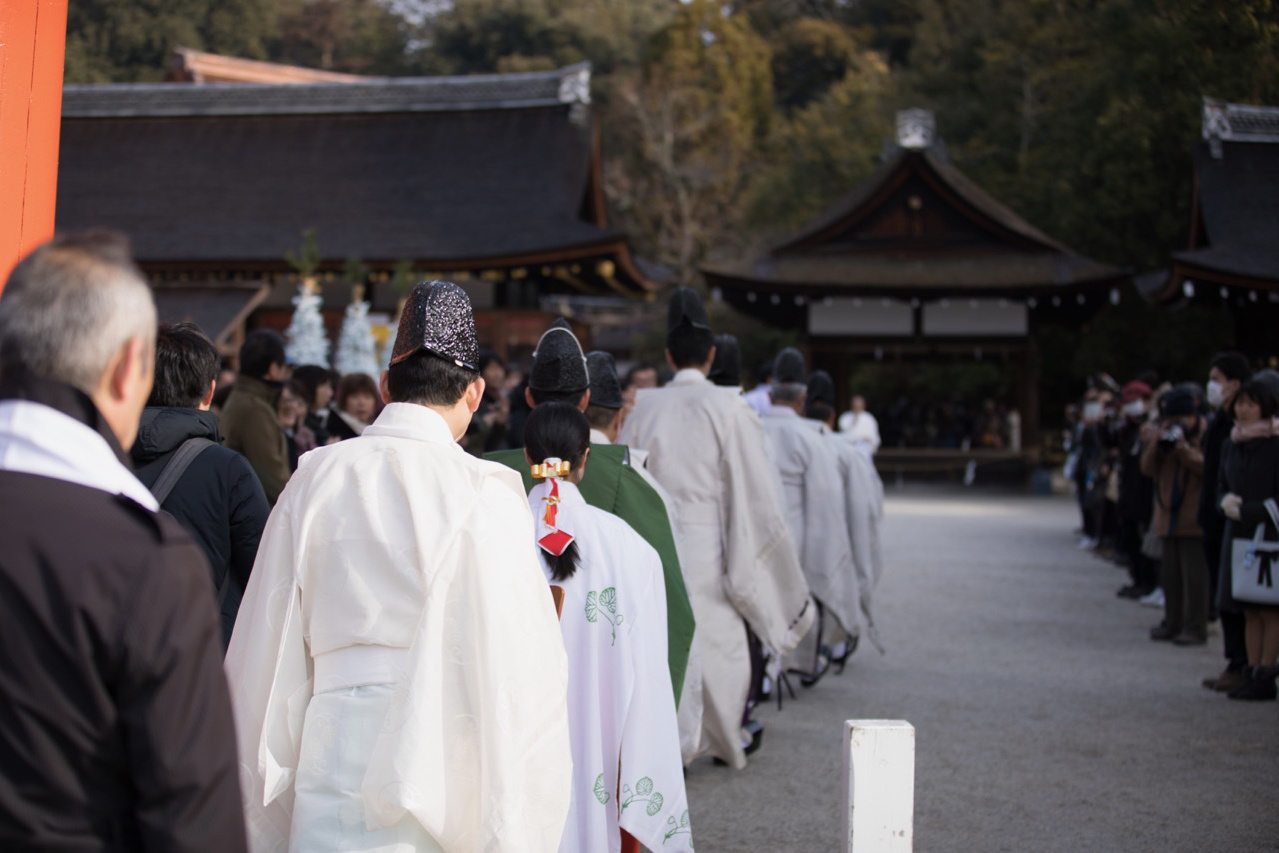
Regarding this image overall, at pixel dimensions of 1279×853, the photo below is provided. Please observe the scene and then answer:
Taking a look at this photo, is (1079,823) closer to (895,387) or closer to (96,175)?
(96,175)

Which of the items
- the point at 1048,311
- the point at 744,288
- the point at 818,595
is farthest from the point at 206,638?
the point at 1048,311

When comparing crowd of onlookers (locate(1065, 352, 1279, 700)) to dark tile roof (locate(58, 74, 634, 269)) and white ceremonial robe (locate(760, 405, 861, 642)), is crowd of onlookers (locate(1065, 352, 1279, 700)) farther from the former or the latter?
dark tile roof (locate(58, 74, 634, 269))

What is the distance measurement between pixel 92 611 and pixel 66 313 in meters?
0.36

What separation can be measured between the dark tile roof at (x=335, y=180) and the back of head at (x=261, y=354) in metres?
13.5

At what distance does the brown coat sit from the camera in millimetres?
7762

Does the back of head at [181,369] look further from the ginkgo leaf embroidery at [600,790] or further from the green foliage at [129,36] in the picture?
the green foliage at [129,36]

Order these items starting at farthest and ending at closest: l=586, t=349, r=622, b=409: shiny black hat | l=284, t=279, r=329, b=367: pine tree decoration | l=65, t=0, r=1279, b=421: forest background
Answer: l=65, t=0, r=1279, b=421: forest background
l=284, t=279, r=329, b=367: pine tree decoration
l=586, t=349, r=622, b=409: shiny black hat

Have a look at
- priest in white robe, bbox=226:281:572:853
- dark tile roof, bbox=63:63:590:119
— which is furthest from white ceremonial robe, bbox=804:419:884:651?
dark tile roof, bbox=63:63:590:119

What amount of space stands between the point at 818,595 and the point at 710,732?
1.78 m

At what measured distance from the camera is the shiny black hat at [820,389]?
26.7 feet

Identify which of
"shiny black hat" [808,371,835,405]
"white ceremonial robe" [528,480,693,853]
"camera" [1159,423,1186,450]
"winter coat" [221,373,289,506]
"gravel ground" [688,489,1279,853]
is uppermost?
"shiny black hat" [808,371,835,405]

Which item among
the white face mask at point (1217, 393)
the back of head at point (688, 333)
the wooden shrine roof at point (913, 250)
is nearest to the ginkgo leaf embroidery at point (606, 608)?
the back of head at point (688, 333)

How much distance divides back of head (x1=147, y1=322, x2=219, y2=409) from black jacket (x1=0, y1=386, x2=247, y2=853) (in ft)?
5.97

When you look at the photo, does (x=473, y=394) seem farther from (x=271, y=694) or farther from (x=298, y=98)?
(x=298, y=98)
